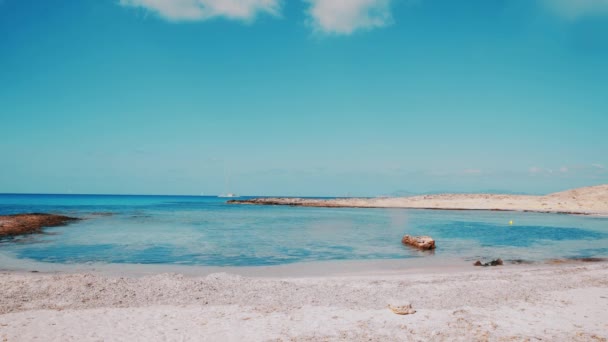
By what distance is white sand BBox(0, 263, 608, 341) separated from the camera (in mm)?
6879

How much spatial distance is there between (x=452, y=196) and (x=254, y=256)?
73.8 meters

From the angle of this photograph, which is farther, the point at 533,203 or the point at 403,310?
the point at 533,203

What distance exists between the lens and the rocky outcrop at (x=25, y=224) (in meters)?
24.1

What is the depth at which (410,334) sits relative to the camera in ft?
22.7

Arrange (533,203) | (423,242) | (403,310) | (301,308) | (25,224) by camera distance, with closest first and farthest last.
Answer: (403,310), (301,308), (423,242), (25,224), (533,203)

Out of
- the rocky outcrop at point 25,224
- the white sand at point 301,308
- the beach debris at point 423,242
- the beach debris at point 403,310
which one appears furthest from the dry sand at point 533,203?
the rocky outcrop at point 25,224

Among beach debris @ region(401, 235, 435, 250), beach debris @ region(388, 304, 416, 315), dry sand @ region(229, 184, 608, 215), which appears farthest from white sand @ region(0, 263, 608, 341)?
dry sand @ region(229, 184, 608, 215)

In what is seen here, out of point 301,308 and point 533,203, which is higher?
point 533,203

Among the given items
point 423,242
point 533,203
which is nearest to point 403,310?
point 423,242

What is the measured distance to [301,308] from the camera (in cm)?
844

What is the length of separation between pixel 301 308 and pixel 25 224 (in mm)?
27821

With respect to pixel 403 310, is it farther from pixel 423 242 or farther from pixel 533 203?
pixel 533 203

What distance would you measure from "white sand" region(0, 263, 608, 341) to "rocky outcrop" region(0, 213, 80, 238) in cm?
1527

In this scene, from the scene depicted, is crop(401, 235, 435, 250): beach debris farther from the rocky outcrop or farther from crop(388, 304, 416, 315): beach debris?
the rocky outcrop
